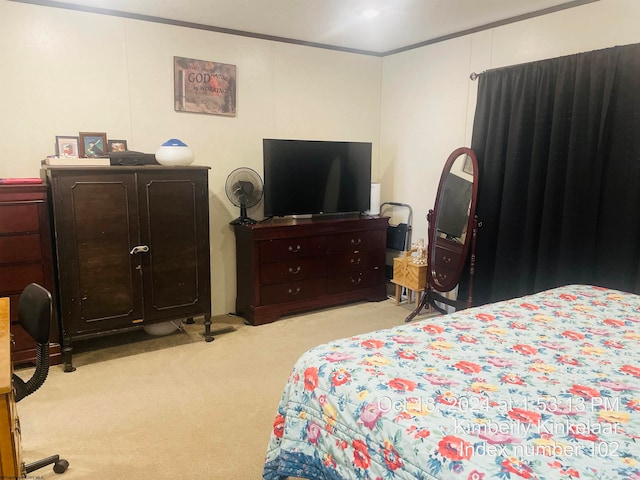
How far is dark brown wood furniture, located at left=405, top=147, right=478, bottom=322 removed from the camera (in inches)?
148

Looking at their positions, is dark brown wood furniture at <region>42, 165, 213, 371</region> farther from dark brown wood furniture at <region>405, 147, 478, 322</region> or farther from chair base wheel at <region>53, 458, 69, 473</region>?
dark brown wood furniture at <region>405, 147, 478, 322</region>

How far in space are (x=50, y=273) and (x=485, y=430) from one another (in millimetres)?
2907

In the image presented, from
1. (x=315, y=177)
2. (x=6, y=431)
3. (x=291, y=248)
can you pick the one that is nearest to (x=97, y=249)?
(x=291, y=248)

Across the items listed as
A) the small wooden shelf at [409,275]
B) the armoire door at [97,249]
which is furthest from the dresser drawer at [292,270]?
the armoire door at [97,249]

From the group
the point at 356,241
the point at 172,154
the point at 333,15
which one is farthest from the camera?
the point at 356,241

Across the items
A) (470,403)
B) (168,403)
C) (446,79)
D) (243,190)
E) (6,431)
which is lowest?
(168,403)

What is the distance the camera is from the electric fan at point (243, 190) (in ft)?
13.0

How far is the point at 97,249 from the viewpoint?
307 centimetres

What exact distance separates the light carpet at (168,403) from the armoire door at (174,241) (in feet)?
1.20

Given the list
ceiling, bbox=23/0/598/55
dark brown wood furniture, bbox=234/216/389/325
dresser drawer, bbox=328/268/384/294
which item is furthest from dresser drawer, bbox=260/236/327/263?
ceiling, bbox=23/0/598/55

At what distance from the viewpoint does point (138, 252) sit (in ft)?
10.5

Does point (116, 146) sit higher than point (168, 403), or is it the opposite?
point (116, 146)

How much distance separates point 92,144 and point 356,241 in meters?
2.41

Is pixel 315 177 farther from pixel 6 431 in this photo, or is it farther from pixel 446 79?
pixel 6 431
